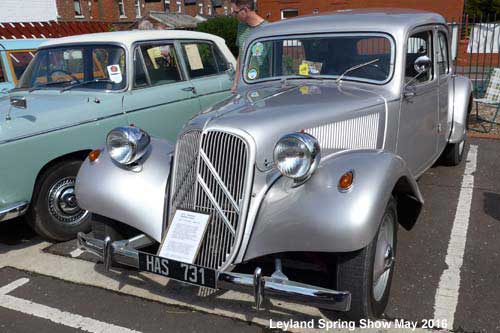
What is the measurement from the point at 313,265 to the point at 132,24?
1144 inches

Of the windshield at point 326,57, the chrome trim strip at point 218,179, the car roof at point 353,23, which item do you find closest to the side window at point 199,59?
the car roof at point 353,23

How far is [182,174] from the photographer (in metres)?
3.02

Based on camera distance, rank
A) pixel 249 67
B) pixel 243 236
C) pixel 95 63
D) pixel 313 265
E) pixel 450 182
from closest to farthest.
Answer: pixel 243 236 → pixel 313 265 → pixel 249 67 → pixel 95 63 → pixel 450 182

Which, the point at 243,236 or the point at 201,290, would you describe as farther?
the point at 201,290

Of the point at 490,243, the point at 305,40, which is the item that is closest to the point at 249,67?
the point at 305,40

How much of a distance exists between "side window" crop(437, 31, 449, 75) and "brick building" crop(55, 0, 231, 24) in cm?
2417

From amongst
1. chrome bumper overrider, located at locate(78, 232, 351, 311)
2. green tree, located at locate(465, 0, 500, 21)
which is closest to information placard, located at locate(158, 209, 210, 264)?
chrome bumper overrider, located at locate(78, 232, 351, 311)

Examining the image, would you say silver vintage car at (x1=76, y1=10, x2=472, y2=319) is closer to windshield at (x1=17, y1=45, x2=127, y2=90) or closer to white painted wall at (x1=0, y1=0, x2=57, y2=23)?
windshield at (x1=17, y1=45, x2=127, y2=90)

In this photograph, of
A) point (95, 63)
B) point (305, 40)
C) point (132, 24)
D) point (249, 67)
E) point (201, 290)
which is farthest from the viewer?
point (132, 24)

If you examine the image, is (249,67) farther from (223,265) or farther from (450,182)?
(450,182)

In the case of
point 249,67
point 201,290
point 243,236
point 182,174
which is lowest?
point 201,290

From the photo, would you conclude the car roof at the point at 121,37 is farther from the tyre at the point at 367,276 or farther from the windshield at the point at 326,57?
the tyre at the point at 367,276

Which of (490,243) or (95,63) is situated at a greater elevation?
(95,63)

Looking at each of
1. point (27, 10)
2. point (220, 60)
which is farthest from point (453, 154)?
point (27, 10)
